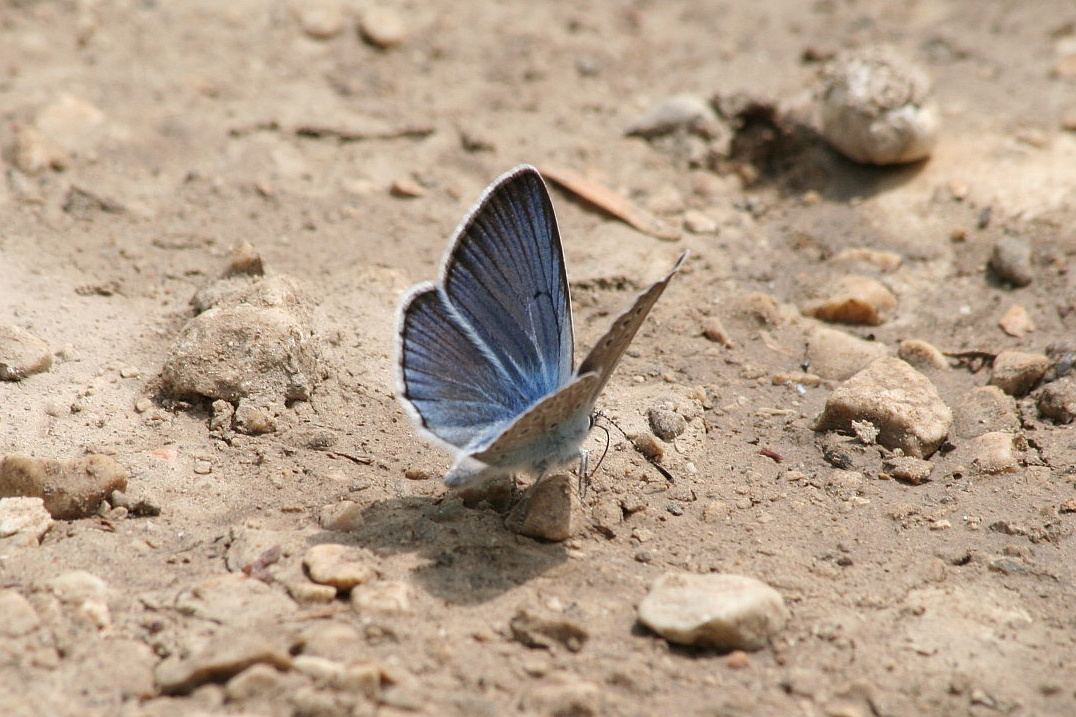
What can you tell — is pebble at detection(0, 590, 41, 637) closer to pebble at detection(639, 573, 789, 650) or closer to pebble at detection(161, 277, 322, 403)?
pebble at detection(161, 277, 322, 403)

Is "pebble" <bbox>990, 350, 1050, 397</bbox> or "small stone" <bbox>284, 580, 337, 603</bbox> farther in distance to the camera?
"pebble" <bbox>990, 350, 1050, 397</bbox>

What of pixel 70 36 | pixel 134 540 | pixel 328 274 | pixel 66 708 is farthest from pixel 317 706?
pixel 70 36

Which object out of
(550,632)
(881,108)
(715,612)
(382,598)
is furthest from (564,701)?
(881,108)

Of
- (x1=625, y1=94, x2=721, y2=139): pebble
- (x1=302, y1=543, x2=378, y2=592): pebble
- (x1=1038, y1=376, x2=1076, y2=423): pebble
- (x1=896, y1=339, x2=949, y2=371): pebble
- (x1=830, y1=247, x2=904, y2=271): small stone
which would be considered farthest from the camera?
(x1=625, y1=94, x2=721, y2=139): pebble

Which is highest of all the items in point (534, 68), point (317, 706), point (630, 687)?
point (534, 68)

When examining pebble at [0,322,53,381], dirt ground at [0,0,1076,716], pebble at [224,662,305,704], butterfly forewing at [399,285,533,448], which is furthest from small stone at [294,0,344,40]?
pebble at [224,662,305,704]

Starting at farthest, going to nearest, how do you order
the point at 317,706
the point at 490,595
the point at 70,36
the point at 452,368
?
1. the point at 70,36
2. the point at 452,368
3. the point at 490,595
4. the point at 317,706

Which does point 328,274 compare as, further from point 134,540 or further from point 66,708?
point 66,708
